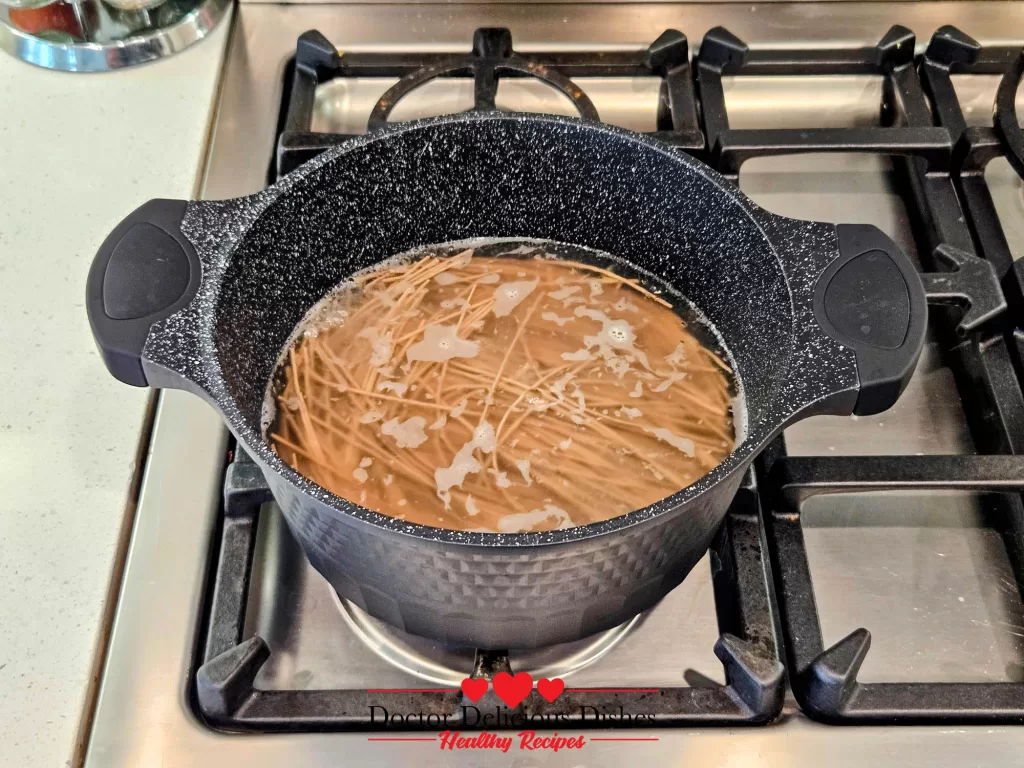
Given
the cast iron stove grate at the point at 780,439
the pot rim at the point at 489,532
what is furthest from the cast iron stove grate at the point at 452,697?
the pot rim at the point at 489,532

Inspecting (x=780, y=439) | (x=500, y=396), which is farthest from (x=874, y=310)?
(x=500, y=396)

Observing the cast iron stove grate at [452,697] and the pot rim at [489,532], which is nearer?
the pot rim at [489,532]

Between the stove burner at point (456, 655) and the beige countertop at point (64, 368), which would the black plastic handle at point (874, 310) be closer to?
the stove burner at point (456, 655)

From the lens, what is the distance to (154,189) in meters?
0.84

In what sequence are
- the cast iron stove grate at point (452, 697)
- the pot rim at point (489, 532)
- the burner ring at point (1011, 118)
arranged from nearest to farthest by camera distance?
the pot rim at point (489, 532) → the cast iron stove grate at point (452, 697) → the burner ring at point (1011, 118)

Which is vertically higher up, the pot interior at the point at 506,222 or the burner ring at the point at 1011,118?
the burner ring at the point at 1011,118

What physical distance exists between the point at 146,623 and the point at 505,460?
0.86ft

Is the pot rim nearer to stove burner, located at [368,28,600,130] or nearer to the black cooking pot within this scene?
the black cooking pot

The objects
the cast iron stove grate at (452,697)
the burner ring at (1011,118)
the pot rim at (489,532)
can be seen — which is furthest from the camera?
the burner ring at (1011,118)

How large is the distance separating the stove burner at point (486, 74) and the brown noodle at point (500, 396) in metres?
0.15

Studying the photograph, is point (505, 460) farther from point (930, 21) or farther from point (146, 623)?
point (930, 21)

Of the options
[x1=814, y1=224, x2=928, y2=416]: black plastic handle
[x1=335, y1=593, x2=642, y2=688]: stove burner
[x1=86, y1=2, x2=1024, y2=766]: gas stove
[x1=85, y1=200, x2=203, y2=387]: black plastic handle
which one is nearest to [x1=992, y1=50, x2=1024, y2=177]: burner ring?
[x1=86, y1=2, x2=1024, y2=766]: gas stove

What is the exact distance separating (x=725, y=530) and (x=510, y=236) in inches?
Answer: 12.9

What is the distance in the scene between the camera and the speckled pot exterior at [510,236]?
0.50 m
